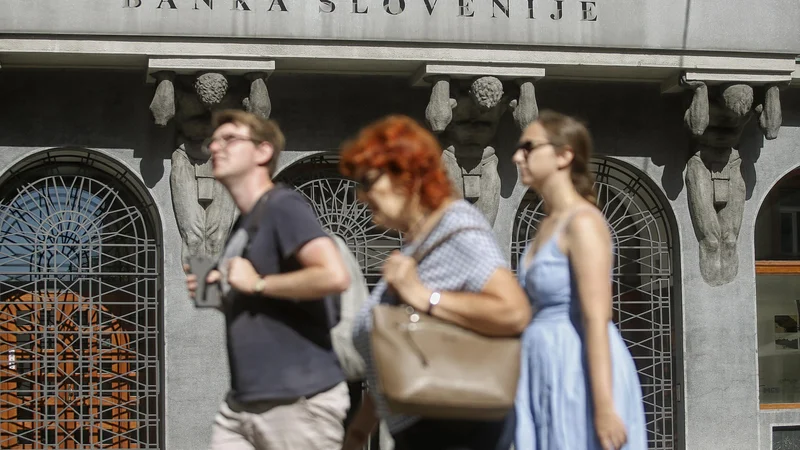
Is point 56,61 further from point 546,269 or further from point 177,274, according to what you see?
point 546,269

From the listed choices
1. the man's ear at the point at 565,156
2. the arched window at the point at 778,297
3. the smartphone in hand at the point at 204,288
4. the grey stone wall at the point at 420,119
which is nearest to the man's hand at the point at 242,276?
the smartphone in hand at the point at 204,288

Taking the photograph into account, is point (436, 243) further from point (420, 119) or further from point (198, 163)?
point (420, 119)

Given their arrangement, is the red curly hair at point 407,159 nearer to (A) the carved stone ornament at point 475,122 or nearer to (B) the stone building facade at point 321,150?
(B) the stone building facade at point 321,150

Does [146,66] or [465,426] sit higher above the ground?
[146,66]

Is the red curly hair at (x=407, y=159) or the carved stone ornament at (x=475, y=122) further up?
the carved stone ornament at (x=475, y=122)

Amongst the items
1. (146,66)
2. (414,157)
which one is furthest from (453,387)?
(146,66)

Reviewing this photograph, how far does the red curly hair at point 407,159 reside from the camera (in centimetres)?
402

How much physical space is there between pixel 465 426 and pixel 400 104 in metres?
7.22

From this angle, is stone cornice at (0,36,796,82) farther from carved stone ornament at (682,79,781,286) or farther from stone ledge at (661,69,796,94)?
carved stone ornament at (682,79,781,286)

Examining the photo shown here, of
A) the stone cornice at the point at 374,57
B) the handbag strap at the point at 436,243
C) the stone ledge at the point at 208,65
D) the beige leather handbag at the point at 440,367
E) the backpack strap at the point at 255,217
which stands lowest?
the beige leather handbag at the point at 440,367

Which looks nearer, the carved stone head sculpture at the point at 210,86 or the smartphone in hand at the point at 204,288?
the smartphone in hand at the point at 204,288

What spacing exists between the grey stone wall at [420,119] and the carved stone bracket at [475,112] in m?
0.31

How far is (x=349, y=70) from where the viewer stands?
1057 cm

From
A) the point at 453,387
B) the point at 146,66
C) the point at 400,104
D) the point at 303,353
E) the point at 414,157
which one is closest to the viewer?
the point at 453,387
